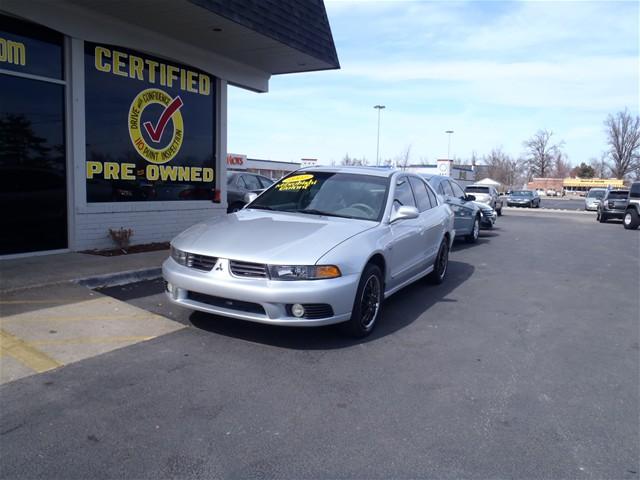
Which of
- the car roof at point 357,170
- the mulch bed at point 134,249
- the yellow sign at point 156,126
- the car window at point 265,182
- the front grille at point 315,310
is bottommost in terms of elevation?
the mulch bed at point 134,249

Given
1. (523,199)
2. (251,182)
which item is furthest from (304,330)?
(523,199)

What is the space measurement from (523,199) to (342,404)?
4044 cm

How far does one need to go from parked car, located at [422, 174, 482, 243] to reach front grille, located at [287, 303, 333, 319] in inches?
317

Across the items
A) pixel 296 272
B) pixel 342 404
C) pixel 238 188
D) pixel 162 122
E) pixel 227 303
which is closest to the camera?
pixel 342 404

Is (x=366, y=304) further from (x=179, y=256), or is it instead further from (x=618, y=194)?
(x=618, y=194)

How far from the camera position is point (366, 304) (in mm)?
5055

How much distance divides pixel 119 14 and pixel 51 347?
19.5 feet

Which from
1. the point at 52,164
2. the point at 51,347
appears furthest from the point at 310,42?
the point at 51,347

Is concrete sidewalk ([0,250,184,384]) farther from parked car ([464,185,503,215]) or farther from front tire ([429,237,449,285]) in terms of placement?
parked car ([464,185,503,215])

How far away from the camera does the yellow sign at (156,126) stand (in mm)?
9305

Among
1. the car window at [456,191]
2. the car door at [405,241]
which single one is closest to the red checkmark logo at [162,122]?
the car door at [405,241]

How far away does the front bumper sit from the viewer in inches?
172

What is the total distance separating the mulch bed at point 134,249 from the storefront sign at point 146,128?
86 centimetres

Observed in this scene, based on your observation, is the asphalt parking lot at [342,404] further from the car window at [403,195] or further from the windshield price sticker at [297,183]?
the windshield price sticker at [297,183]
